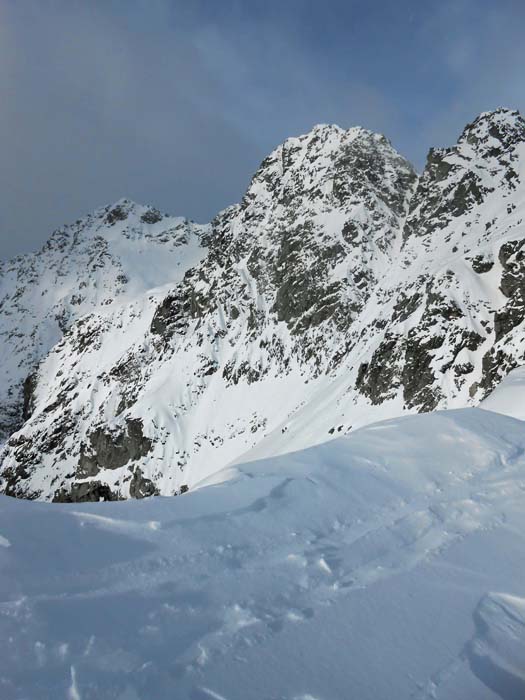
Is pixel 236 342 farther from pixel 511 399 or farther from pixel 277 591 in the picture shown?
pixel 277 591

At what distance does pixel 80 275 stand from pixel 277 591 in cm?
15349

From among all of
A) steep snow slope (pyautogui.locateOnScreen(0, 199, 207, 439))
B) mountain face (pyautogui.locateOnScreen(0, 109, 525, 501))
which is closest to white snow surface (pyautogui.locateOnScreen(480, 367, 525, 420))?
mountain face (pyautogui.locateOnScreen(0, 109, 525, 501))

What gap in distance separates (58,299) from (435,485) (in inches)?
5960

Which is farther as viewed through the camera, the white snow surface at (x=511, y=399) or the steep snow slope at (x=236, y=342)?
the steep snow slope at (x=236, y=342)

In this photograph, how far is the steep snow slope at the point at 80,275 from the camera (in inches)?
5143

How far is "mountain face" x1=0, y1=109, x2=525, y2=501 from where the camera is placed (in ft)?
135

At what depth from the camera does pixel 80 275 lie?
14575cm

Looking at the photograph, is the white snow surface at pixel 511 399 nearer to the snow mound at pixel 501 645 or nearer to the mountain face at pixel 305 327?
the snow mound at pixel 501 645

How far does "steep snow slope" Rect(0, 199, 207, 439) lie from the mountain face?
1281 inches

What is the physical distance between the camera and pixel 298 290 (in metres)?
68.0

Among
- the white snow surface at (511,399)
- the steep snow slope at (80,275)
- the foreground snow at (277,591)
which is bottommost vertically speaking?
the foreground snow at (277,591)

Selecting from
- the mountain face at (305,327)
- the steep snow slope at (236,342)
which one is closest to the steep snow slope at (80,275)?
the mountain face at (305,327)

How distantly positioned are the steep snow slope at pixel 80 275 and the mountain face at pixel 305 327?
107 ft

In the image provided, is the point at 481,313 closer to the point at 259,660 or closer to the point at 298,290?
the point at 298,290
